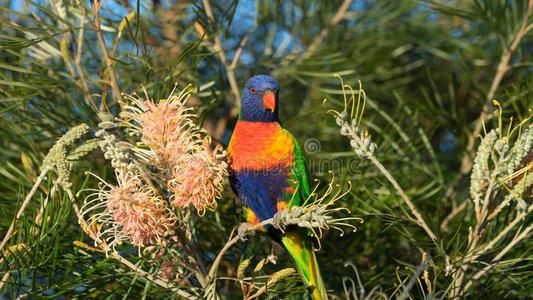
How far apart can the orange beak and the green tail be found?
449mm

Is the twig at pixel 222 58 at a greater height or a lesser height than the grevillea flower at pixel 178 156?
greater

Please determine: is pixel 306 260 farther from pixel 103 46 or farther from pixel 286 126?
pixel 103 46

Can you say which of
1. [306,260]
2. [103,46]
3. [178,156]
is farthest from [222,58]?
[178,156]

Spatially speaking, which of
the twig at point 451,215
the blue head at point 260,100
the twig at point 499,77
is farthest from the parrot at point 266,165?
the twig at point 499,77

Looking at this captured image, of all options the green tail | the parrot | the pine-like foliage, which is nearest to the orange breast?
the parrot

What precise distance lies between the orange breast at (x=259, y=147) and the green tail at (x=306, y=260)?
261mm

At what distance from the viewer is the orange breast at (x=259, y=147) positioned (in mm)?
2275

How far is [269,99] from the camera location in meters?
2.28

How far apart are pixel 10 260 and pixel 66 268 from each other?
0.13 metres

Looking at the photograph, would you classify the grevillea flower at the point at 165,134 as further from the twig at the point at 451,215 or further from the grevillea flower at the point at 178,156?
the twig at the point at 451,215

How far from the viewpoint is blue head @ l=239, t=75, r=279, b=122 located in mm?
2281

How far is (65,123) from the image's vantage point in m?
2.09

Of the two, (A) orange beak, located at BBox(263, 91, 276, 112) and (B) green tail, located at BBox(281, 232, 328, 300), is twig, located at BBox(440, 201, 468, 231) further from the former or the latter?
(A) orange beak, located at BBox(263, 91, 276, 112)

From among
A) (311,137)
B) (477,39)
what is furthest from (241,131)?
(477,39)
